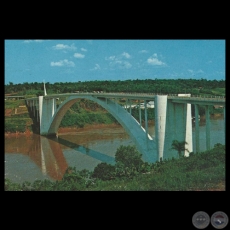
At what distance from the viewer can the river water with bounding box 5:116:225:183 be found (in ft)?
30.6

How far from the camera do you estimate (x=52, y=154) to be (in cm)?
1191

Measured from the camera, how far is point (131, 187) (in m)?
3.92

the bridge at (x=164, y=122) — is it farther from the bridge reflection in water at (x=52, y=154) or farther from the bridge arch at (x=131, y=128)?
the bridge reflection in water at (x=52, y=154)

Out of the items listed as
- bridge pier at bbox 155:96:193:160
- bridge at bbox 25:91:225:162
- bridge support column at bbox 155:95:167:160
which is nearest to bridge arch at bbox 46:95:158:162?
bridge at bbox 25:91:225:162

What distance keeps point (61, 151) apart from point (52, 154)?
2.69 ft

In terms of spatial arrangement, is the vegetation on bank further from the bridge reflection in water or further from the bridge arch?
the bridge reflection in water

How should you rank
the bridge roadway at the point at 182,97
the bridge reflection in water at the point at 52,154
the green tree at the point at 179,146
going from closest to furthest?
the bridge roadway at the point at 182,97, the green tree at the point at 179,146, the bridge reflection in water at the point at 52,154

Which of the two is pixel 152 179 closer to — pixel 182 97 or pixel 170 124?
pixel 182 97

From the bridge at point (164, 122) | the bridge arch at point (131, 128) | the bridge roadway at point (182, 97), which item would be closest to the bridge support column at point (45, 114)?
the bridge arch at point (131, 128)

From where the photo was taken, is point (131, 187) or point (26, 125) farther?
point (26, 125)

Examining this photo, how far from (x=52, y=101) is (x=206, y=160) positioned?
9303mm

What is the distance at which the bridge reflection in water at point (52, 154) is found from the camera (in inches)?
388
